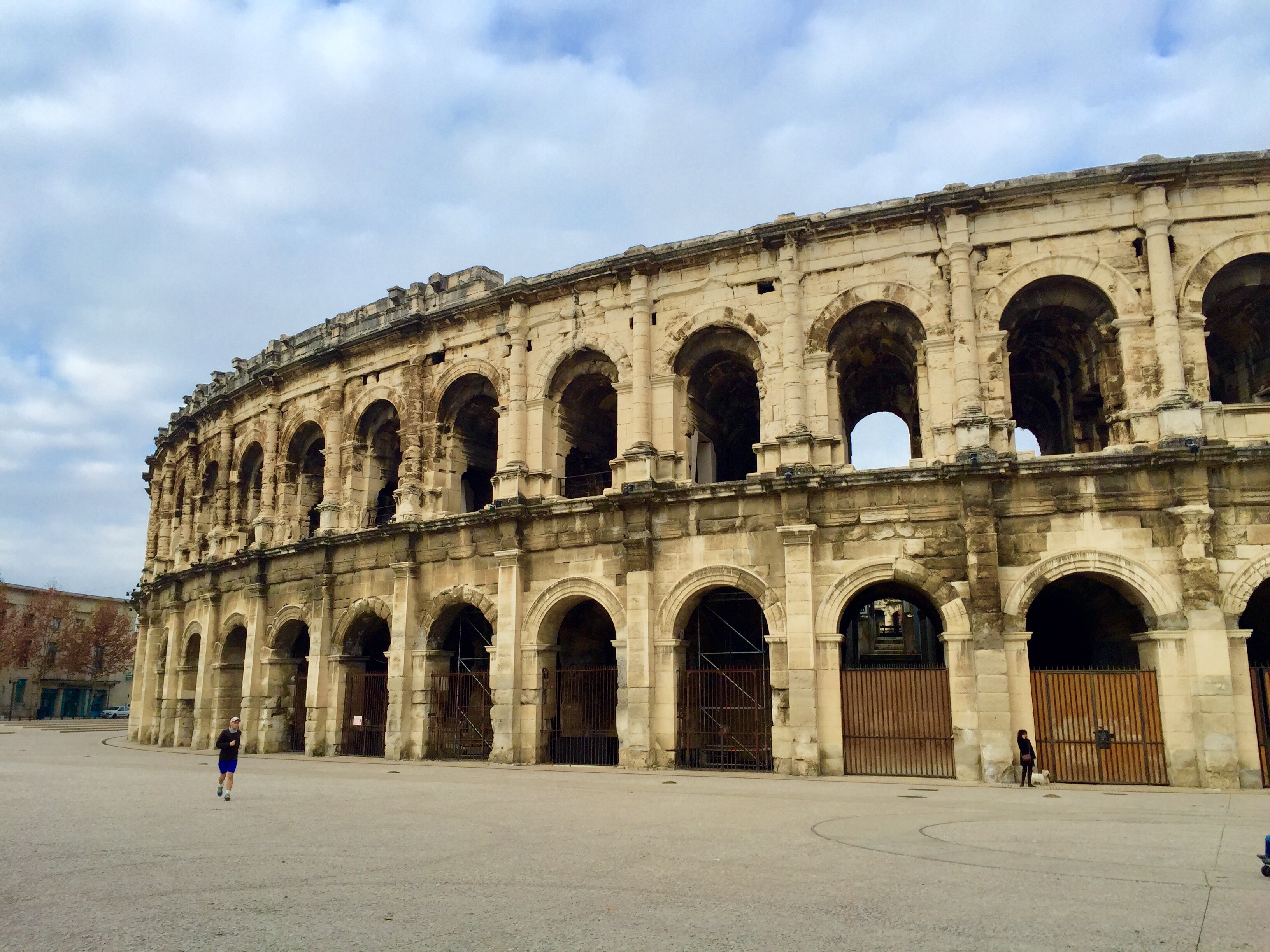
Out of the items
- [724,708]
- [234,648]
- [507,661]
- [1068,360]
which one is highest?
[1068,360]

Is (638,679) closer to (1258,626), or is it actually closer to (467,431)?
(467,431)

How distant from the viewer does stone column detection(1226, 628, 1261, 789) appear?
13.8 meters

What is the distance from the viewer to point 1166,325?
15375mm

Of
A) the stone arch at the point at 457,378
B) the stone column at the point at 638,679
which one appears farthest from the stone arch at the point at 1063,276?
the stone arch at the point at 457,378

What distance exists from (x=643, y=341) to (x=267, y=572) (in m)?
11.8

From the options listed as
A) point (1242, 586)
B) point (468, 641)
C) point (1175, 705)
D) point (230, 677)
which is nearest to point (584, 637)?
point (468, 641)

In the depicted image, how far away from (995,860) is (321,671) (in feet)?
56.6

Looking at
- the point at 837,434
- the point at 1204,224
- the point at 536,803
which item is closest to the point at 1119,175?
the point at 1204,224

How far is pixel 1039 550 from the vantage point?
15.2 meters

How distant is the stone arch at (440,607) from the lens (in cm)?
A: 1938

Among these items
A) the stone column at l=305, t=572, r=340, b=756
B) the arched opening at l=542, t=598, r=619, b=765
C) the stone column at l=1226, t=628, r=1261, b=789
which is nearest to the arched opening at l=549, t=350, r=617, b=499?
the arched opening at l=542, t=598, r=619, b=765

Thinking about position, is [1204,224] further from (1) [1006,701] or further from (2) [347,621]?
(2) [347,621]

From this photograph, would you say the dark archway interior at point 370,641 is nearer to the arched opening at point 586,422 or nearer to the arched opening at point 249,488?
the arched opening at point 249,488

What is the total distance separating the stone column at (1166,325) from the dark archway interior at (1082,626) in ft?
9.10
